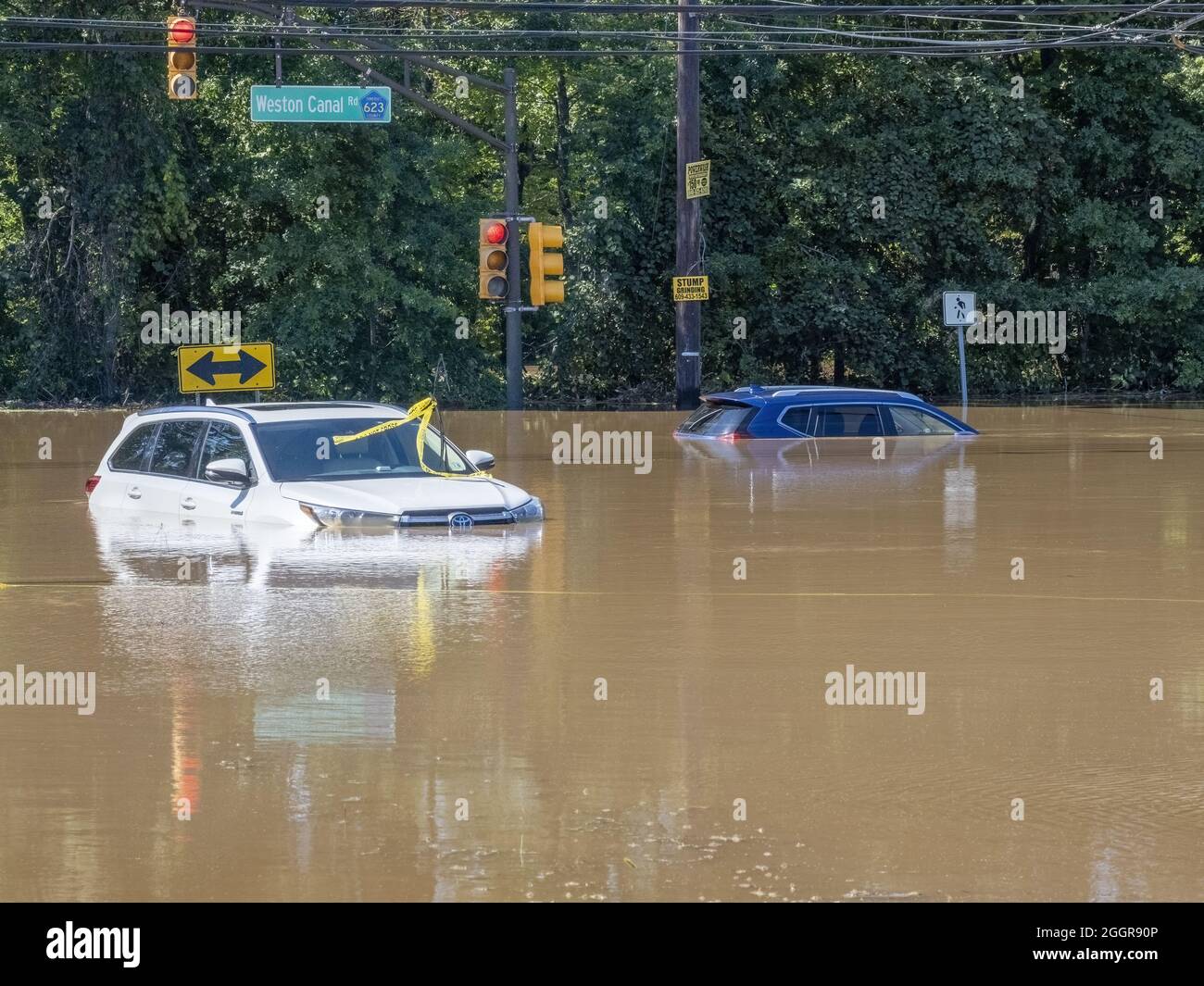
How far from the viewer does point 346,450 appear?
573 inches

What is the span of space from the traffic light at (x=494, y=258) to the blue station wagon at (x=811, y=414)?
11.0 ft

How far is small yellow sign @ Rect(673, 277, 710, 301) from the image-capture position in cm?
2853

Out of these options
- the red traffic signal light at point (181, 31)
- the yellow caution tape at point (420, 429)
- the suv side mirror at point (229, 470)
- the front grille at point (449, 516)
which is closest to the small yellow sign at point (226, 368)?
the yellow caution tape at point (420, 429)

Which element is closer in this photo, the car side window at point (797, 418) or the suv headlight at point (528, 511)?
the suv headlight at point (528, 511)

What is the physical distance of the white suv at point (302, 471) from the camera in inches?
546

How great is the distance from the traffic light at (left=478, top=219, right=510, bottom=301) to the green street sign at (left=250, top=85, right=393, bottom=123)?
2.04 m

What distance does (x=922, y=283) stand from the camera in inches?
1527

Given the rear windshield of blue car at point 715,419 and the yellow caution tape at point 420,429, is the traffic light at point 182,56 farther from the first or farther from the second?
the yellow caution tape at point 420,429

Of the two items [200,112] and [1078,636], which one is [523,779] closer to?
[1078,636]

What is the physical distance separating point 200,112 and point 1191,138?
20.2m

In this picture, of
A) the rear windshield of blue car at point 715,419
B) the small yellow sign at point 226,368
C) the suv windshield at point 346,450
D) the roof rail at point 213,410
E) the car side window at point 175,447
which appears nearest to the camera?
the suv windshield at point 346,450

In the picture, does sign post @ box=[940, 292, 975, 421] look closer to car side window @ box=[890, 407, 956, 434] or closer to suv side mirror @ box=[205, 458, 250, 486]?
car side window @ box=[890, 407, 956, 434]

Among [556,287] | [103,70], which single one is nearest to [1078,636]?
[556,287]

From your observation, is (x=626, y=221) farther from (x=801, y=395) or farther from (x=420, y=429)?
(x=420, y=429)
